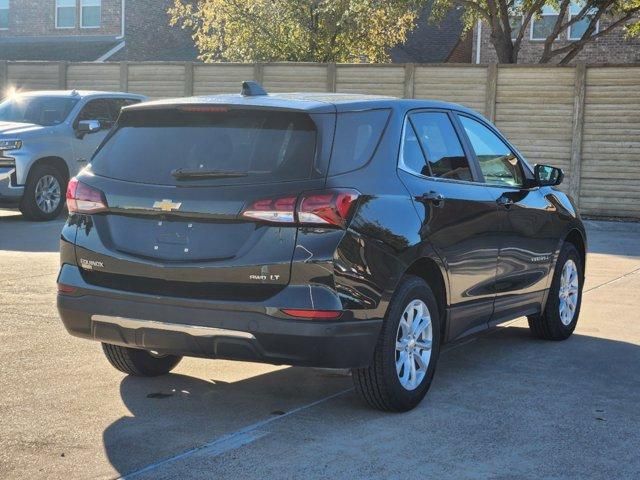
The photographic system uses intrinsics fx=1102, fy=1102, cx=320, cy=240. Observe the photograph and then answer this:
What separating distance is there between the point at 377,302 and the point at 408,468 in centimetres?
94

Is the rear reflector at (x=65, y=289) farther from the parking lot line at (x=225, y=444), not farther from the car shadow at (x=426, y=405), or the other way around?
the parking lot line at (x=225, y=444)

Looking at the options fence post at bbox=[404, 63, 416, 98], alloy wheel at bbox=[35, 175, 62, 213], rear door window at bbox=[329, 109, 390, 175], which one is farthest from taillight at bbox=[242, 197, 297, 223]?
fence post at bbox=[404, 63, 416, 98]

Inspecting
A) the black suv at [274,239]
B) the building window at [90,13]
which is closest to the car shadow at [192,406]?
the black suv at [274,239]

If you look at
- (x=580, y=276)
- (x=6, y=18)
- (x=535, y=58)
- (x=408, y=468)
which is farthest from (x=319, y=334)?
(x=6, y=18)

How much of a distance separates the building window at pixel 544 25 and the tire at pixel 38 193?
17696mm

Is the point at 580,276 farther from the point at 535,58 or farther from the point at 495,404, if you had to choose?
the point at 535,58

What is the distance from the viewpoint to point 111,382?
6426 millimetres

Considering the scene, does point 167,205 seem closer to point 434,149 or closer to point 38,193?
point 434,149

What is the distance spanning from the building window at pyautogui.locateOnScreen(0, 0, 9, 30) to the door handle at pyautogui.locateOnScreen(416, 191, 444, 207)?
33.3 meters

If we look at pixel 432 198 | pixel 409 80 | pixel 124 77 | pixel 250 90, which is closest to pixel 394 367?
pixel 432 198

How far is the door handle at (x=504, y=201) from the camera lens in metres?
7.04

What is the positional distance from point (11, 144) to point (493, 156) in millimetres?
9731

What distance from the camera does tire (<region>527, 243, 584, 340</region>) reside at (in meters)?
7.89

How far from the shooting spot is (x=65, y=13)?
3547 cm
